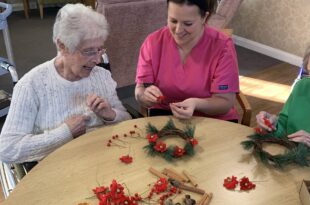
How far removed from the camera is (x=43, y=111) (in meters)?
1.51

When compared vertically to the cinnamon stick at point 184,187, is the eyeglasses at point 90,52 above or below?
above

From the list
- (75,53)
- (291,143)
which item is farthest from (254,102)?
(75,53)

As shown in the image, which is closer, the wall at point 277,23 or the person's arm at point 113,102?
the person's arm at point 113,102

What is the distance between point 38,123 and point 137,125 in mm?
416

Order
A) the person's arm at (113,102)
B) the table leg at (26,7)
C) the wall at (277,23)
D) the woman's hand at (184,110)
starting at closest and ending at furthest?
1. the woman's hand at (184,110)
2. the person's arm at (113,102)
3. the wall at (277,23)
4. the table leg at (26,7)

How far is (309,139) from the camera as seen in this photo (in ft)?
4.34

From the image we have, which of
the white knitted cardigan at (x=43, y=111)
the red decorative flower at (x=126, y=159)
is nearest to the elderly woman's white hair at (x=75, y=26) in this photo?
the white knitted cardigan at (x=43, y=111)

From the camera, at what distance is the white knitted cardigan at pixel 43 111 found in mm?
1409

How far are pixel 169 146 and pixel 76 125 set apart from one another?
0.40 meters

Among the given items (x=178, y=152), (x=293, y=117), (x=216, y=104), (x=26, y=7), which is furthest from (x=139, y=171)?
(x=26, y=7)

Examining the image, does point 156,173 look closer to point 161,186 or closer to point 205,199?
point 161,186

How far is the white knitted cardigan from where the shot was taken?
1.41 m

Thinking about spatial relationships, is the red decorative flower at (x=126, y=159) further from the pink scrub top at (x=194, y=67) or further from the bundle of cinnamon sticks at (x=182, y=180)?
the pink scrub top at (x=194, y=67)

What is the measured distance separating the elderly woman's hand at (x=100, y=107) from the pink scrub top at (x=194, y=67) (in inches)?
11.7
